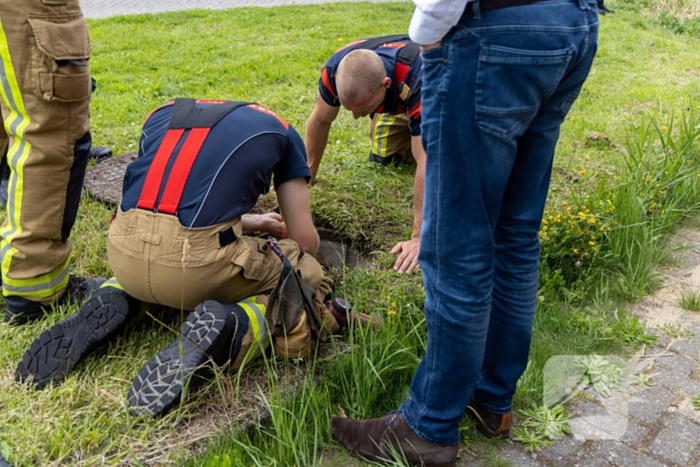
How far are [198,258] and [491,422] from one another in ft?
4.09

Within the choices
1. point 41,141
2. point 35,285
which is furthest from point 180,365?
point 41,141

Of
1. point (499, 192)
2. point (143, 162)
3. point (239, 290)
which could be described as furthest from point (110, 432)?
point (499, 192)

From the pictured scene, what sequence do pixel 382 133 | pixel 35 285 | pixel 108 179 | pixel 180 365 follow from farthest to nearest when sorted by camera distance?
pixel 382 133
pixel 108 179
pixel 35 285
pixel 180 365

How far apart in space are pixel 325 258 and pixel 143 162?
128cm

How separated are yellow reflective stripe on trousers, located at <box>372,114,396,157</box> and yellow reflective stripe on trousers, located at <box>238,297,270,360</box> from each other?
7.05 feet

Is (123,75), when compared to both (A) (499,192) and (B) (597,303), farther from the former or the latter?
(A) (499,192)

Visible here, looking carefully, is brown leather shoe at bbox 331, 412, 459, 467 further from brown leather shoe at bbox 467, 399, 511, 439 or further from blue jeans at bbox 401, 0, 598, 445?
brown leather shoe at bbox 467, 399, 511, 439

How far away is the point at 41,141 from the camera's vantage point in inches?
105

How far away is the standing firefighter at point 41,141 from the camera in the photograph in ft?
8.25

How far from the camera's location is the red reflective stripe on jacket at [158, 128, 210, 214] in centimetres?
254

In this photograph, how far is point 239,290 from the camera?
2.71 meters

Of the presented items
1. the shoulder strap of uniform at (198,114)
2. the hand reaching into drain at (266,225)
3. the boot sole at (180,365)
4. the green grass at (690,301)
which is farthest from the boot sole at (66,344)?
the green grass at (690,301)

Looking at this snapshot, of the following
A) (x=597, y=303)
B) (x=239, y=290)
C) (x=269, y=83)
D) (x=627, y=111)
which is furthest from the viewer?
(x=269, y=83)

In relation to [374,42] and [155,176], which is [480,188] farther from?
[374,42]
